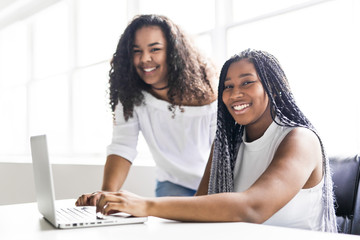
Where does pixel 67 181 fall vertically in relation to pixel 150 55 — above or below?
below

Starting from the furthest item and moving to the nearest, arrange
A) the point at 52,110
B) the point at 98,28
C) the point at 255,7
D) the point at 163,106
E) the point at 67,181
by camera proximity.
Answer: the point at 52,110 → the point at 98,28 → the point at 67,181 → the point at 255,7 → the point at 163,106

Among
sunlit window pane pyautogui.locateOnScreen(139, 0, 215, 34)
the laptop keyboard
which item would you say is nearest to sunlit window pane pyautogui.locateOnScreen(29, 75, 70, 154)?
sunlit window pane pyautogui.locateOnScreen(139, 0, 215, 34)

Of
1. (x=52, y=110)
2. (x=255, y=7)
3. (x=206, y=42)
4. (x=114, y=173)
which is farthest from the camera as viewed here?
(x=52, y=110)

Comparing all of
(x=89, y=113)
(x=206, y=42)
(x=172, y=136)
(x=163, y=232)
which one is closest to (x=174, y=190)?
(x=172, y=136)

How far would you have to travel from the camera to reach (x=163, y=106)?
2.16 metres

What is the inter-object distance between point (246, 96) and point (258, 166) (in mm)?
237

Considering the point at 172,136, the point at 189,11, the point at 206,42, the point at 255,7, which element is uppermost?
the point at 189,11

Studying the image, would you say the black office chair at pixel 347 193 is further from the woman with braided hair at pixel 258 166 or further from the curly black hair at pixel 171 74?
the curly black hair at pixel 171 74

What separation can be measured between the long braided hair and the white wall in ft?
4.68

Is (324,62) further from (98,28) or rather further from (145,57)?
(98,28)

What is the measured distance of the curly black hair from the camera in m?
2.14

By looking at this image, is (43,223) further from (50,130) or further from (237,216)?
(50,130)

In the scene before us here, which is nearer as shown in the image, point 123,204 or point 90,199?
point 123,204

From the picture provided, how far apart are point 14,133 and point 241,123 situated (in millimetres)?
4885
